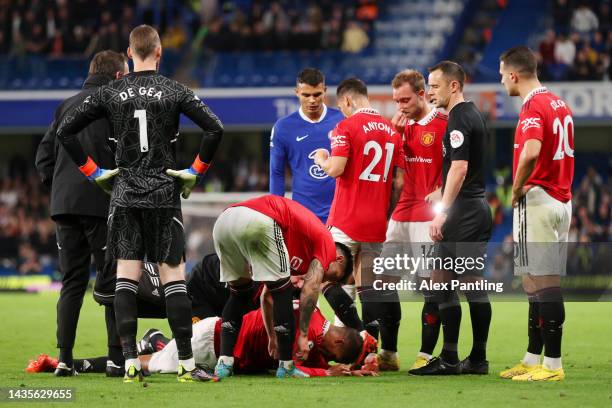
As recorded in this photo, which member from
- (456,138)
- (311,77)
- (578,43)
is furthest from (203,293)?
(578,43)

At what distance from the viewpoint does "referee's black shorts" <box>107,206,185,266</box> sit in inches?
282

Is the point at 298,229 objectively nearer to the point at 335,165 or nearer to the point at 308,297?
the point at 308,297

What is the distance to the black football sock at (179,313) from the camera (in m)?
7.15

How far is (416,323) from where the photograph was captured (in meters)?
13.0

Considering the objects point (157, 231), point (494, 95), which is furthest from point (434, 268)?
point (494, 95)

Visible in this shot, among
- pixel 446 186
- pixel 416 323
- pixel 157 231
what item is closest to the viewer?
pixel 157 231

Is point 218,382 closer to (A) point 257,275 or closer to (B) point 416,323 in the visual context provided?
(A) point 257,275

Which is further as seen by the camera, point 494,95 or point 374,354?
point 494,95

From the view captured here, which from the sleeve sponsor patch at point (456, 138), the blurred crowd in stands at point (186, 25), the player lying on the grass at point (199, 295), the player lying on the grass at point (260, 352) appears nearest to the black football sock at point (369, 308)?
the player lying on the grass at point (199, 295)

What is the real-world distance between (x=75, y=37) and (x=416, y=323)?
13.3 metres

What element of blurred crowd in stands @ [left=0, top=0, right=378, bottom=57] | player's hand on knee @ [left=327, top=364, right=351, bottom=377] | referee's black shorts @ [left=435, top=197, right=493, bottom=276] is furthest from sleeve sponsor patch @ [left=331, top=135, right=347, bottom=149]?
blurred crowd in stands @ [left=0, top=0, right=378, bottom=57]

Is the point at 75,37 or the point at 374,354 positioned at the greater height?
the point at 75,37

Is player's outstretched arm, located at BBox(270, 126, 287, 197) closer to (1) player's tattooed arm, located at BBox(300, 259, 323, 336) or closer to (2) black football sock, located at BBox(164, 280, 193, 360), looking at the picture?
(1) player's tattooed arm, located at BBox(300, 259, 323, 336)

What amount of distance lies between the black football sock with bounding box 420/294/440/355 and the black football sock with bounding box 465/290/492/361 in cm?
36
